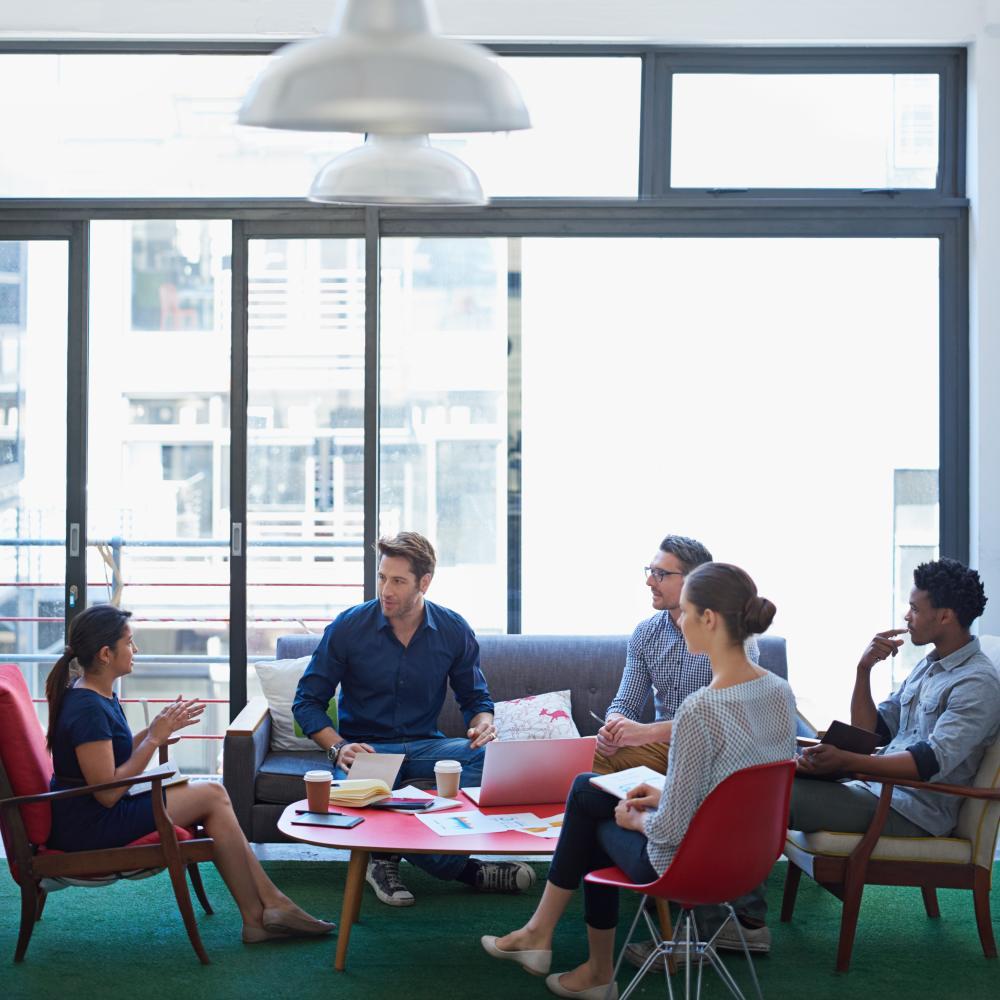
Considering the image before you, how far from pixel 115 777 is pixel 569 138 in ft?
10.1

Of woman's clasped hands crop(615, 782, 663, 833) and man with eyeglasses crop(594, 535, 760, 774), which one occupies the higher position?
man with eyeglasses crop(594, 535, 760, 774)

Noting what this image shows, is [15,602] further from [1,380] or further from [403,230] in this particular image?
Answer: [403,230]

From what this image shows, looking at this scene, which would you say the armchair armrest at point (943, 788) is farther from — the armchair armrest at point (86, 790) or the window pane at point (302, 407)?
the window pane at point (302, 407)

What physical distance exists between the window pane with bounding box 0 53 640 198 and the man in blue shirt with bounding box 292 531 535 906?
1.82 m

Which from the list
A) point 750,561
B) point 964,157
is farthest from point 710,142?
point 750,561

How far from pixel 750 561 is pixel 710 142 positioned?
169cm

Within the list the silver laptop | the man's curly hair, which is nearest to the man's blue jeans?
the silver laptop

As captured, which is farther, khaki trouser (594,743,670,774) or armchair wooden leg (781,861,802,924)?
armchair wooden leg (781,861,802,924)

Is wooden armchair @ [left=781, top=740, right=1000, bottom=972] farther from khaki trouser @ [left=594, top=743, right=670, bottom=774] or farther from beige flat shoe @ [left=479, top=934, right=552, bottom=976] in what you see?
beige flat shoe @ [left=479, top=934, right=552, bottom=976]

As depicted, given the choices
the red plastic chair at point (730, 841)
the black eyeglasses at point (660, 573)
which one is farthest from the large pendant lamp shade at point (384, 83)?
the black eyeglasses at point (660, 573)

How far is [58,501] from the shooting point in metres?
Result: 5.57

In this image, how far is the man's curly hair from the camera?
380 cm

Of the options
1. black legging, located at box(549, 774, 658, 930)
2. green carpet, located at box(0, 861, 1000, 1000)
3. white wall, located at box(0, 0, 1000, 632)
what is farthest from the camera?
white wall, located at box(0, 0, 1000, 632)

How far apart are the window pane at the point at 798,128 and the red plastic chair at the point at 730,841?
3.08 meters
